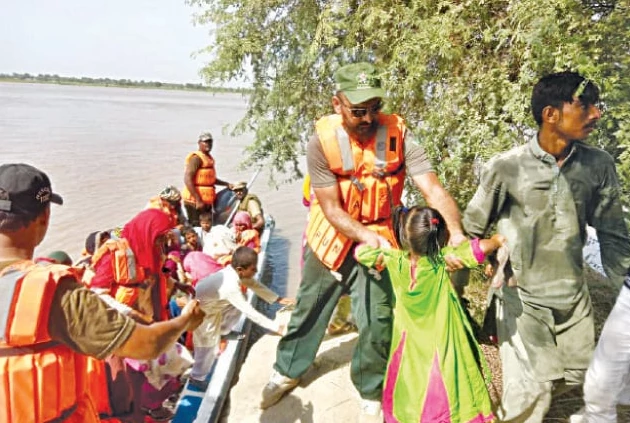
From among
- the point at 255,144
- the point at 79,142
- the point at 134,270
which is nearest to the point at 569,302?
the point at 134,270

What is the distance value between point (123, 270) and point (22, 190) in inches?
91.7

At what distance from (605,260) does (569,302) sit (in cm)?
31

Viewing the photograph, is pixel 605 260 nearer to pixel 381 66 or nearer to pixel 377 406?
pixel 377 406

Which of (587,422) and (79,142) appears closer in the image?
(587,422)

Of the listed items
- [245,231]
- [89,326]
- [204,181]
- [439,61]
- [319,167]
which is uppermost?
[439,61]

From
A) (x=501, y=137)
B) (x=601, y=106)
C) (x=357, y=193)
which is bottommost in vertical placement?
(x=357, y=193)

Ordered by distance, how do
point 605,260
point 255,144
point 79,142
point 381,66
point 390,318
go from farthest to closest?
point 79,142 → point 255,144 → point 381,66 → point 390,318 → point 605,260

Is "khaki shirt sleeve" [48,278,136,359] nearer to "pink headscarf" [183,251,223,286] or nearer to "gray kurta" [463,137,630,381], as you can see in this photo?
"gray kurta" [463,137,630,381]

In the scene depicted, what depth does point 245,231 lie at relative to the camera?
755 centimetres

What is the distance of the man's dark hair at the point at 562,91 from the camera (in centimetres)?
254

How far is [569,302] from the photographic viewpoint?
275 cm

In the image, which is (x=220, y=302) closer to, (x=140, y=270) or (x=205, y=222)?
(x=140, y=270)

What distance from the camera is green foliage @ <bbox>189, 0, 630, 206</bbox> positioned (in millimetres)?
3162

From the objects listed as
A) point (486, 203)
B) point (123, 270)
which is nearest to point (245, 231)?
point (123, 270)
